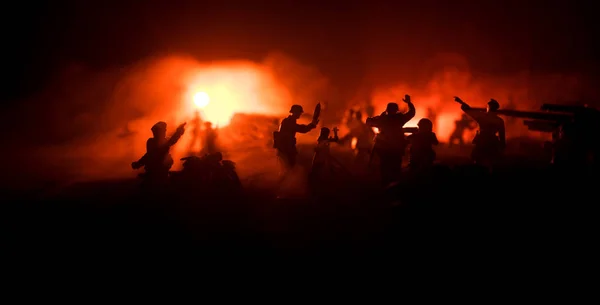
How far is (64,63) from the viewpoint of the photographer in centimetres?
1842

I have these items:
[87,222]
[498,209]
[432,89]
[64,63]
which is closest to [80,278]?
[87,222]

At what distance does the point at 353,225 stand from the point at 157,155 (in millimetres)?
4646

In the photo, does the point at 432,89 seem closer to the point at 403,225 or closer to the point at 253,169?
the point at 253,169

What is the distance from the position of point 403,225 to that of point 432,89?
2018 cm

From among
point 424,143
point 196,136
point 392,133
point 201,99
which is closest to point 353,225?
point 392,133

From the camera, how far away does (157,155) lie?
8328 millimetres

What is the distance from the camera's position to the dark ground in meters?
4.93

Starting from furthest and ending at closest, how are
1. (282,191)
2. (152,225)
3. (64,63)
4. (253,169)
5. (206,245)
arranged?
(64,63) → (253,169) → (282,191) → (152,225) → (206,245)

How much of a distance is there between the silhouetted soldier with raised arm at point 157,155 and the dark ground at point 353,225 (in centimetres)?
55

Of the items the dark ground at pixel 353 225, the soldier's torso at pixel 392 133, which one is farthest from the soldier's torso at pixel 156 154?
the soldier's torso at pixel 392 133

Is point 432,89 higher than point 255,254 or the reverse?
higher

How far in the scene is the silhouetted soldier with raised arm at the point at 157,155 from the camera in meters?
8.32

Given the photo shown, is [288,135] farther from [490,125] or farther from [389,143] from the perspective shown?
[490,125]

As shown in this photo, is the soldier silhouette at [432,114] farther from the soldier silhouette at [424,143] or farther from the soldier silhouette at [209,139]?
the soldier silhouette at [424,143]
